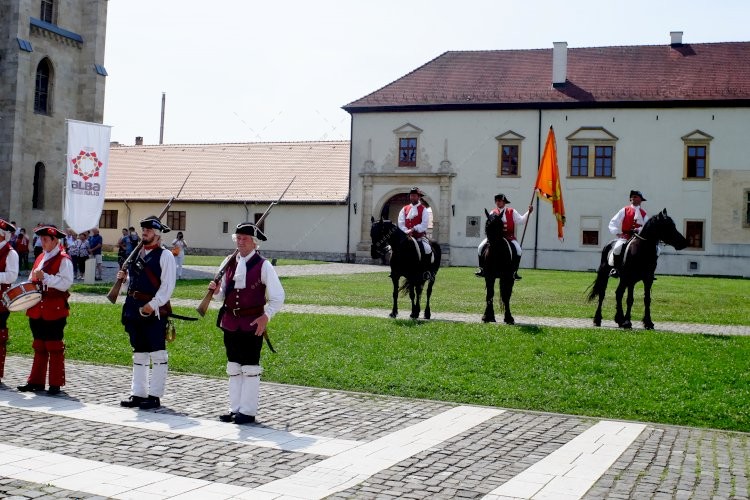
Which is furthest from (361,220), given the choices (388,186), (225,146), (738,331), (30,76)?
(738,331)

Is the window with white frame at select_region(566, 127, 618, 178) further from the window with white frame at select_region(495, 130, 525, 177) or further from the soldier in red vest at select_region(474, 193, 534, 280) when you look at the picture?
the soldier in red vest at select_region(474, 193, 534, 280)

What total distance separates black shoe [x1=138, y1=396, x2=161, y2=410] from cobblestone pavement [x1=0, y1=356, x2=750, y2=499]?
140 mm

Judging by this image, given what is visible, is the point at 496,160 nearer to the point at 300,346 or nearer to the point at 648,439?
the point at 300,346

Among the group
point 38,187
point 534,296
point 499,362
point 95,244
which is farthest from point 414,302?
point 38,187

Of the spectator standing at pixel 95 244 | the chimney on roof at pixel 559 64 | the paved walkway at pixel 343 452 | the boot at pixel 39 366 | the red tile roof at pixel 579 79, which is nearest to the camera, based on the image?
the paved walkway at pixel 343 452

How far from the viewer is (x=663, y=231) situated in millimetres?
15602

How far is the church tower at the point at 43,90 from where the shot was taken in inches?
1421

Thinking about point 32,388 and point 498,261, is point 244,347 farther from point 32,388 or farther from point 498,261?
point 498,261

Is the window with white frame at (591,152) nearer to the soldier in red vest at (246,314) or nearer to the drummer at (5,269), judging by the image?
the drummer at (5,269)

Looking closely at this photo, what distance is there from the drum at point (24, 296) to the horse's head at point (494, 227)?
342 inches

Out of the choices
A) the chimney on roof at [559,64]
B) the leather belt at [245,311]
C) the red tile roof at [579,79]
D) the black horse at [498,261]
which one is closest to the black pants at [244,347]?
the leather belt at [245,311]

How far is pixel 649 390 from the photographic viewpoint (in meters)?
10.7

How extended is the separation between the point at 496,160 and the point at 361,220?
8020mm

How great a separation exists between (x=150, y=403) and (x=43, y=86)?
32.7 meters
